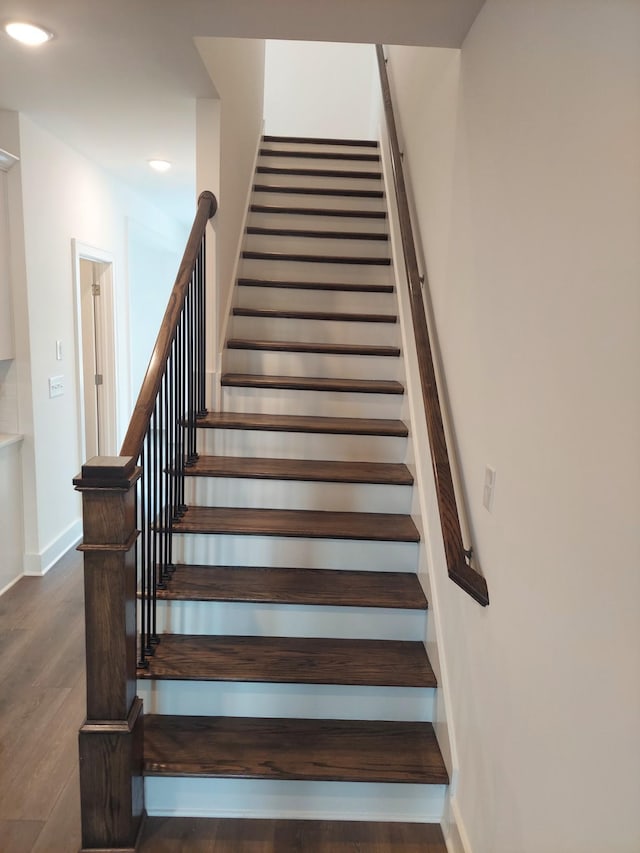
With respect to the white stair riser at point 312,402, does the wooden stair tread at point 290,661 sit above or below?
below

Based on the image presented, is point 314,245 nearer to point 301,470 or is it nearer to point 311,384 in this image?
point 311,384

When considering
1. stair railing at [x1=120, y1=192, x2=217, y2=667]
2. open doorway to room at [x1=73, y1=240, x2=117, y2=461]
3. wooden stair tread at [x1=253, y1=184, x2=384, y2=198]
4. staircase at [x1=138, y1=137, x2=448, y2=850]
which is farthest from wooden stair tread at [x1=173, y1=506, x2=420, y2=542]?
wooden stair tread at [x1=253, y1=184, x2=384, y2=198]

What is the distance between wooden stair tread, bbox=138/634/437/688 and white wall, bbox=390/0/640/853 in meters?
0.22

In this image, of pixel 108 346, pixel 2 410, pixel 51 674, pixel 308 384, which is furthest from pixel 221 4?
pixel 108 346

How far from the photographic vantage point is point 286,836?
5.48ft

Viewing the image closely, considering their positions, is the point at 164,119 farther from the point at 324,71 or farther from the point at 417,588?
the point at 324,71

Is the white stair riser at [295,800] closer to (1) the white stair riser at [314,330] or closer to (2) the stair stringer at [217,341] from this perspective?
(2) the stair stringer at [217,341]

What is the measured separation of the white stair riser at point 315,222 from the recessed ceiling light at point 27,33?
173 cm

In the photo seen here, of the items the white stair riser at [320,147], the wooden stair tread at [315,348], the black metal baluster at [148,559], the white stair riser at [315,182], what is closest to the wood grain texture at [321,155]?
the white stair riser at [320,147]

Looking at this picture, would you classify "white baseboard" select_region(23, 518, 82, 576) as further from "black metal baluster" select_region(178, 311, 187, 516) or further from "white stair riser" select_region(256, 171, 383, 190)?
"white stair riser" select_region(256, 171, 383, 190)

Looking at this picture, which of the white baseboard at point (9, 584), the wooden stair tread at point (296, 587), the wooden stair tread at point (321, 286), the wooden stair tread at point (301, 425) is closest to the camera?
the wooden stair tread at point (296, 587)

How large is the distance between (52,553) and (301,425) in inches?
73.1

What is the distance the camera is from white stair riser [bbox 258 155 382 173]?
13.4 ft

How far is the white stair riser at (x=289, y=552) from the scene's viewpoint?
7.09 ft
